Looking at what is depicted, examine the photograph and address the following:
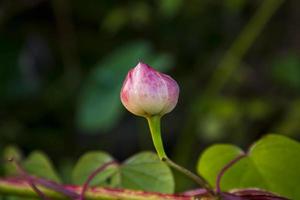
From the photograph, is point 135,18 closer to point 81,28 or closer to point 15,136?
point 81,28

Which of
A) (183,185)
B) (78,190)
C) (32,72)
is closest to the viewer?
(78,190)

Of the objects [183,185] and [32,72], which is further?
[32,72]

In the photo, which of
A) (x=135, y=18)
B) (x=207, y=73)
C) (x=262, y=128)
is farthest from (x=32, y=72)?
(x=262, y=128)

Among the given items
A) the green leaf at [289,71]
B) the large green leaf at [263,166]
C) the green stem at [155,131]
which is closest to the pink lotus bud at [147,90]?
the green stem at [155,131]

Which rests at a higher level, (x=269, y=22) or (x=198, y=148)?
(x=269, y=22)

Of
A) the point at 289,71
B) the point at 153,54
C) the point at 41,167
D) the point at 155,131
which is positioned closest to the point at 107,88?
the point at 153,54

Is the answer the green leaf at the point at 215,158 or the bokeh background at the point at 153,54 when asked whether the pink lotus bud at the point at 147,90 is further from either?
the bokeh background at the point at 153,54
